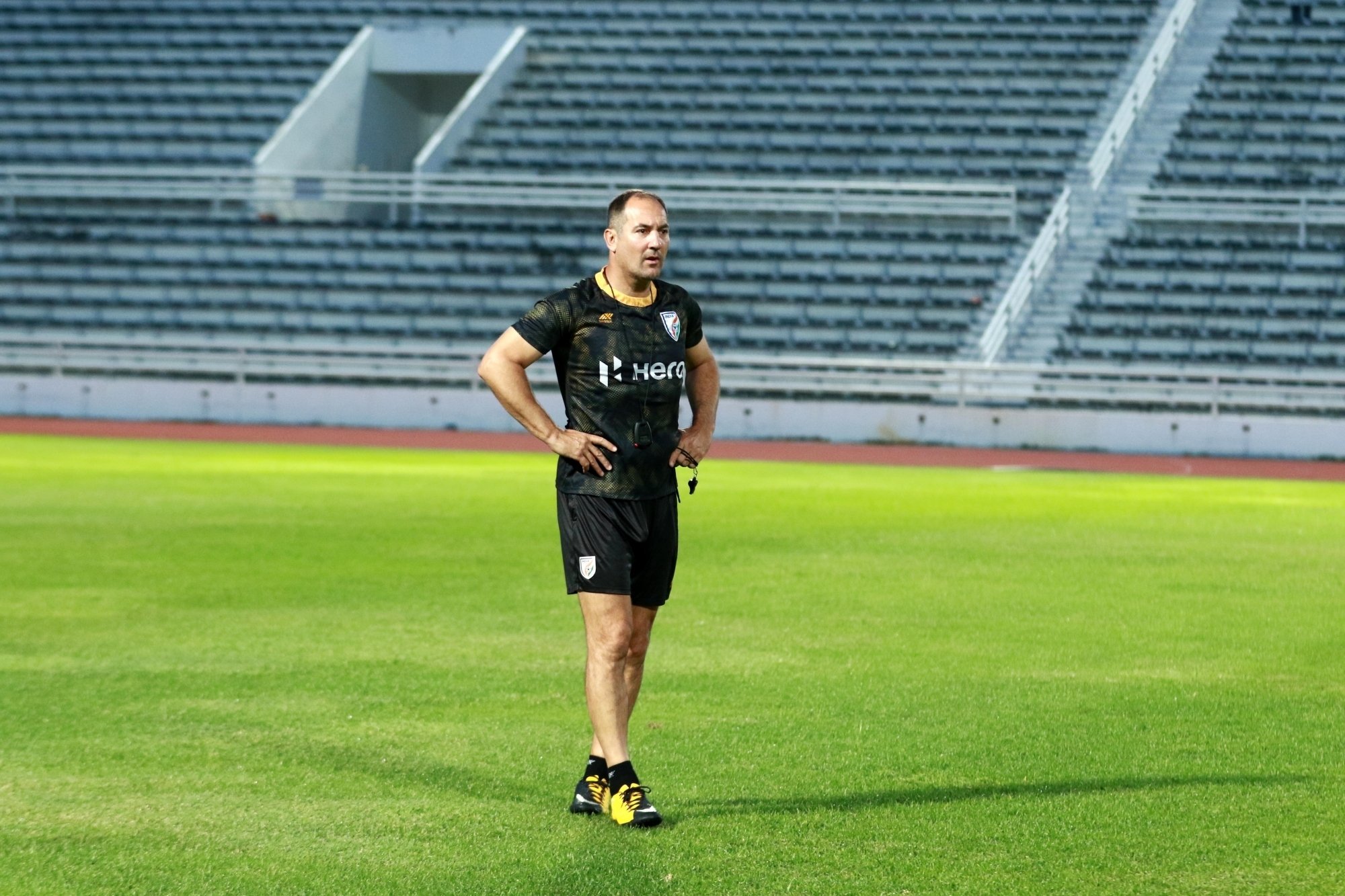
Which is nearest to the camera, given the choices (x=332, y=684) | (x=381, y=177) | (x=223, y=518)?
(x=332, y=684)

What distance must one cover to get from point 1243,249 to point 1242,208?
70 cm

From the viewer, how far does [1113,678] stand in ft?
28.1

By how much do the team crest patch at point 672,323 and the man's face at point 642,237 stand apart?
0.55ft

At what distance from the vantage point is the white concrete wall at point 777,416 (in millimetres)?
25375

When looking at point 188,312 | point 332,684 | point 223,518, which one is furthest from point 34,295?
point 332,684

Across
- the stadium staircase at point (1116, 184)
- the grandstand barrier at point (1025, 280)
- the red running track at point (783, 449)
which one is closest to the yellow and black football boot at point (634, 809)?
the red running track at point (783, 449)

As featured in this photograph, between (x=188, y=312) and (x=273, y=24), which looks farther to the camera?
(x=273, y=24)

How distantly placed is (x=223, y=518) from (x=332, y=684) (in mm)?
7246

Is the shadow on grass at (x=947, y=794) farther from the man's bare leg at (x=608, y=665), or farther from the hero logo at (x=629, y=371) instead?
the hero logo at (x=629, y=371)

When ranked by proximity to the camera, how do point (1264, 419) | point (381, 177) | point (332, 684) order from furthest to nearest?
point (381, 177) < point (1264, 419) < point (332, 684)

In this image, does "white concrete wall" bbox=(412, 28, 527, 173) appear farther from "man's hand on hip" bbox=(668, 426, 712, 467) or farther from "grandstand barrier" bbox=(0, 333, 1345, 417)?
"man's hand on hip" bbox=(668, 426, 712, 467)

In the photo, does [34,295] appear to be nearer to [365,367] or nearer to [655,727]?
[365,367]

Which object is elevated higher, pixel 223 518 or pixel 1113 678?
pixel 223 518

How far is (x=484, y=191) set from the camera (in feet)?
105
